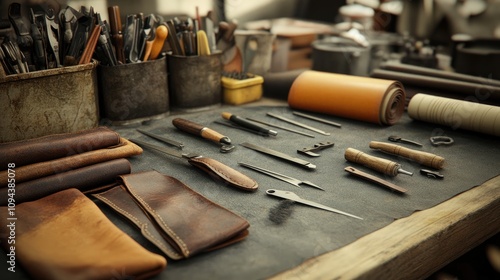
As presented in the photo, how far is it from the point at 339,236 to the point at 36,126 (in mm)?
885

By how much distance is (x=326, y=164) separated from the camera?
4.04 ft

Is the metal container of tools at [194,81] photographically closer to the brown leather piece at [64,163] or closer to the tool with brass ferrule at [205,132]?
the tool with brass ferrule at [205,132]

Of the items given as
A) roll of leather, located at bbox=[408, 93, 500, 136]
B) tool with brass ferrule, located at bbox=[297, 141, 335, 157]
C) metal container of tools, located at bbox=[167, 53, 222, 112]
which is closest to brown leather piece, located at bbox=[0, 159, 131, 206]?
tool with brass ferrule, located at bbox=[297, 141, 335, 157]

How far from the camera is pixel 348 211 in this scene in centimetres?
98

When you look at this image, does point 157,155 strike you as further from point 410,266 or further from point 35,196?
point 410,266

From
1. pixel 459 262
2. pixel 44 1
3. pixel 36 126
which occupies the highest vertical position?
pixel 44 1

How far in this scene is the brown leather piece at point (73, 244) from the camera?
718 mm

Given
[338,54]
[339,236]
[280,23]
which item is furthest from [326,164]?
[280,23]

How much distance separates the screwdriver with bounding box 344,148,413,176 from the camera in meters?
1.13

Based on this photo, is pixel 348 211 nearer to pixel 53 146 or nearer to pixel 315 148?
pixel 315 148

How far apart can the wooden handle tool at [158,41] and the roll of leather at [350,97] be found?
50 cm

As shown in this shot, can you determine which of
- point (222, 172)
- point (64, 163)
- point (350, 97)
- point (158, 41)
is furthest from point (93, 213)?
point (350, 97)

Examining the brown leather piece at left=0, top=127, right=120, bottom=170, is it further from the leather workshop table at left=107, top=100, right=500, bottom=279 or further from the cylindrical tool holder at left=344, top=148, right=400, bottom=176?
the cylindrical tool holder at left=344, top=148, right=400, bottom=176

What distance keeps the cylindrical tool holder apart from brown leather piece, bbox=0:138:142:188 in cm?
59
